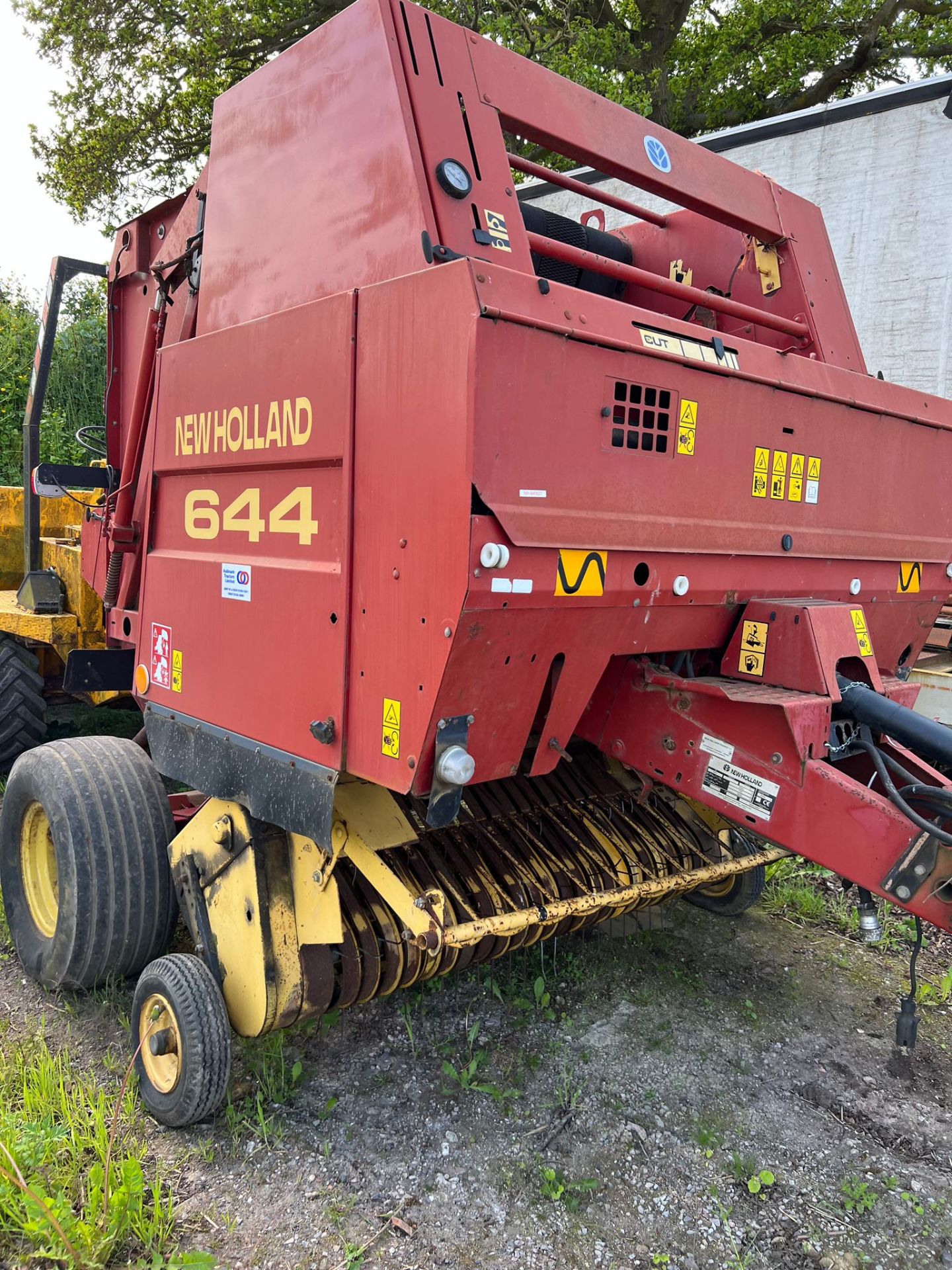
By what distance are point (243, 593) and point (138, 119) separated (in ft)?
44.1

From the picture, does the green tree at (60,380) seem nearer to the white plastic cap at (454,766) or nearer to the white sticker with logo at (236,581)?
the white sticker with logo at (236,581)

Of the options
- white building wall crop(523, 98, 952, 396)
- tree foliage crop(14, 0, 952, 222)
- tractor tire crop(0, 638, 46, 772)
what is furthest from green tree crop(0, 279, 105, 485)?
white building wall crop(523, 98, 952, 396)

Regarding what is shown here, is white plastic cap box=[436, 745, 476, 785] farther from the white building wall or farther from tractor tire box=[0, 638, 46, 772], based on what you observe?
the white building wall

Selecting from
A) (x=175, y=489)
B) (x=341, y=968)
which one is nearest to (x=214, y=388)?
(x=175, y=489)

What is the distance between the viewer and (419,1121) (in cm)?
267

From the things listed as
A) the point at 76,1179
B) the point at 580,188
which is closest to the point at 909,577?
the point at 580,188

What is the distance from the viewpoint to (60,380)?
1188 centimetres

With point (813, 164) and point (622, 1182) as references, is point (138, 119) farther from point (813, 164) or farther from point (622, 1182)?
point (622, 1182)

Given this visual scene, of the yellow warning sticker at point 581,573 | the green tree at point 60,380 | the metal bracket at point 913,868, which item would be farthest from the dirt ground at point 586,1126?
the green tree at point 60,380

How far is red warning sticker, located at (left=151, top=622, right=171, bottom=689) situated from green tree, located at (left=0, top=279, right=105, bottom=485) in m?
8.41

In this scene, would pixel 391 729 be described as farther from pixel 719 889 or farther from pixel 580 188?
pixel 719 889

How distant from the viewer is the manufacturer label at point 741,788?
91.1 inches

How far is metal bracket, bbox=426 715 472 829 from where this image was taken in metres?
2.03

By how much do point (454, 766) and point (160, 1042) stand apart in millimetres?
1311
